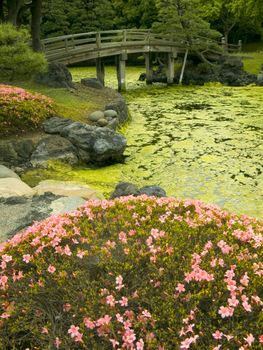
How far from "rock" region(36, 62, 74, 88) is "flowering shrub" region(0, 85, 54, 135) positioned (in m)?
5.17

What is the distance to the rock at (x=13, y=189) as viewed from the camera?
6977 mm

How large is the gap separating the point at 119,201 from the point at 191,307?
181 centimetres

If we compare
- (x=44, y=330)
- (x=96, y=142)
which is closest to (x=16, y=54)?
(x=96, y=142)

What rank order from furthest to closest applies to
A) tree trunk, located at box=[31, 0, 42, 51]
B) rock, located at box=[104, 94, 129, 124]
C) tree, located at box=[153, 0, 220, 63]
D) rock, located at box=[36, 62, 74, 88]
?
tree, located at box=[153, 0, 220, 63], tree trunk, located at box=[31, 0, 42, 51], rock, located at box=[36, 62, 74, 88], rock, located at box=[104, 94, 129, 124]

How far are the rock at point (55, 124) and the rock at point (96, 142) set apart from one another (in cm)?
22

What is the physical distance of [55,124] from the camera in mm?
11406

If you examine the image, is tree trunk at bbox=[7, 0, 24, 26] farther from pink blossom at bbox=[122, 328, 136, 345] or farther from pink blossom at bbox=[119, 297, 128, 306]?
pink blossom at bbox=[122, 328, 136, 345]

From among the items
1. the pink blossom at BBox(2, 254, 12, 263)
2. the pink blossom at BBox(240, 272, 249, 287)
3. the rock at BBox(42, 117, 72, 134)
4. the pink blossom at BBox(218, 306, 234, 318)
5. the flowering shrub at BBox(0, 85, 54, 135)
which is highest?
the pink blossom at BBox(240, 272, 249, 287)

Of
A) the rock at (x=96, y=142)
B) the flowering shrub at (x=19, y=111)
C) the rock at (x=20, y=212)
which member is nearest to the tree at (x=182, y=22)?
the flowering shrub at (x=19, y=111)

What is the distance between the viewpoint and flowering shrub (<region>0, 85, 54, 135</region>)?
1073 centimetres

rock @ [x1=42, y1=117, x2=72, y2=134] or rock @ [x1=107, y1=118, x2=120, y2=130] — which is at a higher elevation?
rock @ [x1=42, y1=117, x2=72, y2=134]

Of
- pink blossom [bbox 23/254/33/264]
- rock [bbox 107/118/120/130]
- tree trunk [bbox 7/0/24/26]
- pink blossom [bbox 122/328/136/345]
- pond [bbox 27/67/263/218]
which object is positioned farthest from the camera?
tree trunk [bbox 7/0/24/26]

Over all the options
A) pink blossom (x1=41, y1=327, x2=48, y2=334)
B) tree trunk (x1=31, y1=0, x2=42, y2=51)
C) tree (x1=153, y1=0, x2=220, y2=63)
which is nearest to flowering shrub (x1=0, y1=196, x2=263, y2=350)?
pink blossom (x1=41, y1=327, x2=48, y2=334)

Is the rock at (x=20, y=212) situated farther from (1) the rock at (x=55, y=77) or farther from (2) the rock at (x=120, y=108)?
(1) the rock at (x=55, y=77)
